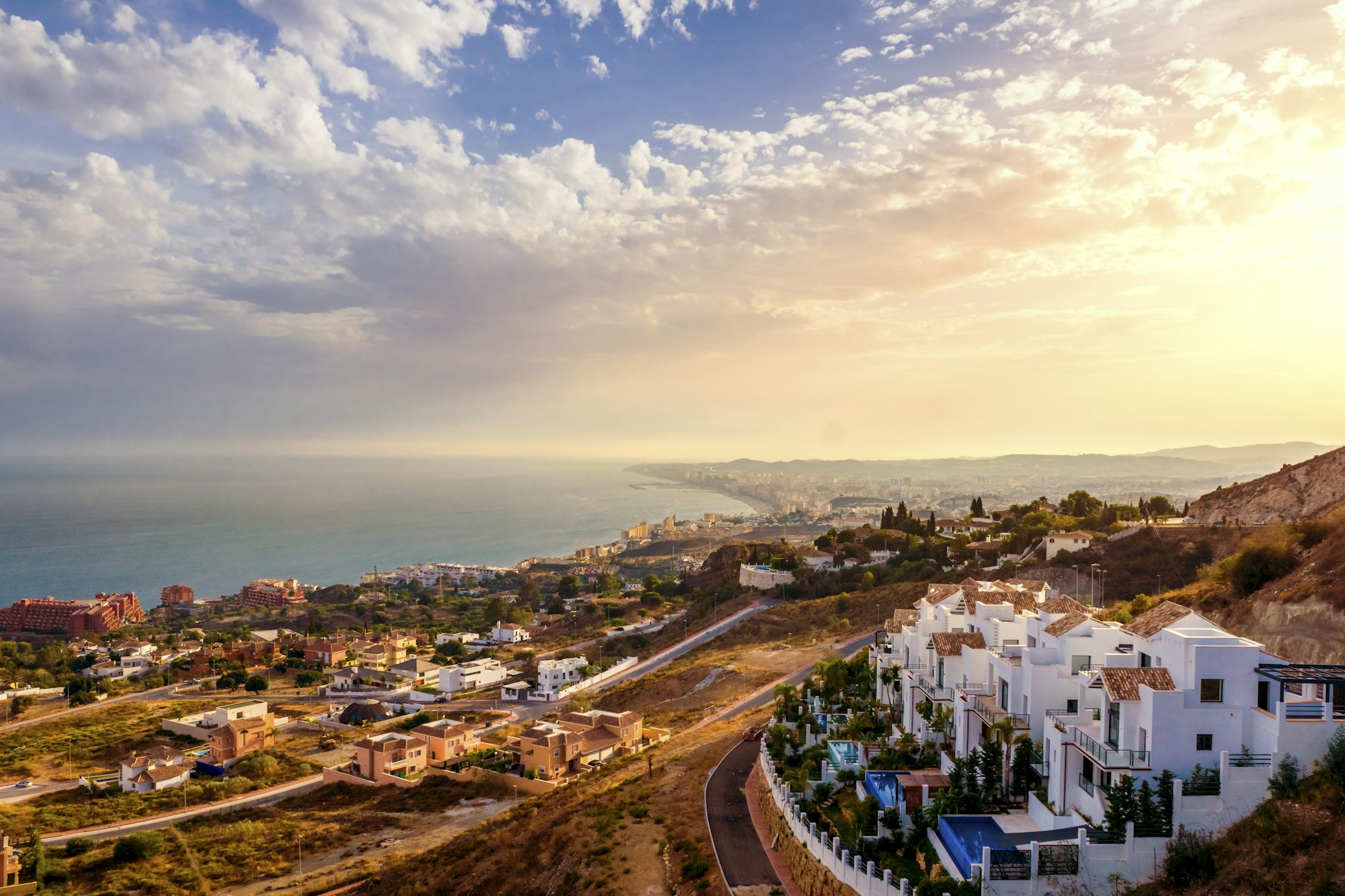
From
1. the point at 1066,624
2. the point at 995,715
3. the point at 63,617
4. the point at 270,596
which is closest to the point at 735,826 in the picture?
the point at 995,715

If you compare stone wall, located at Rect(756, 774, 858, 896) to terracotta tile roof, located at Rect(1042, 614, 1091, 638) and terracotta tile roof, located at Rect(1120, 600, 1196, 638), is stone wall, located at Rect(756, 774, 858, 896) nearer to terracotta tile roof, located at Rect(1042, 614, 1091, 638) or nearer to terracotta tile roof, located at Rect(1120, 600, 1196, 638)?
terracotta tile roof, located at Rect(1042, 614, 1091, 638)

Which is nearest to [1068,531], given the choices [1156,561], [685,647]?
[1156,561]

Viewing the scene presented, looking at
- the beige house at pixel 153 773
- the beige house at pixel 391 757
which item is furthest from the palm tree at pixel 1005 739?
the beige house at pixel 153 773

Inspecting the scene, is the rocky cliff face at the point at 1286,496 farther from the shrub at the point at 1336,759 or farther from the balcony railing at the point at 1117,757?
the balcony railing at the point at 1117,757

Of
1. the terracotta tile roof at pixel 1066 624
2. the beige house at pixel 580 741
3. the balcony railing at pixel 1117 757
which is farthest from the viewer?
the beige house at pixel 580 741

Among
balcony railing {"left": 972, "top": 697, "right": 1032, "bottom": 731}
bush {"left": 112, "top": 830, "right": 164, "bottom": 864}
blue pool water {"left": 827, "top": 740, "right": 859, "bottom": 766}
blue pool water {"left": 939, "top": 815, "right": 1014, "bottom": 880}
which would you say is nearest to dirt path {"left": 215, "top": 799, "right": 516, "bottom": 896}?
bush {"left": 112, "top": 830, "right": 164, "bottom": 864}

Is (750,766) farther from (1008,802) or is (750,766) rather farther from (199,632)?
(199,632)
